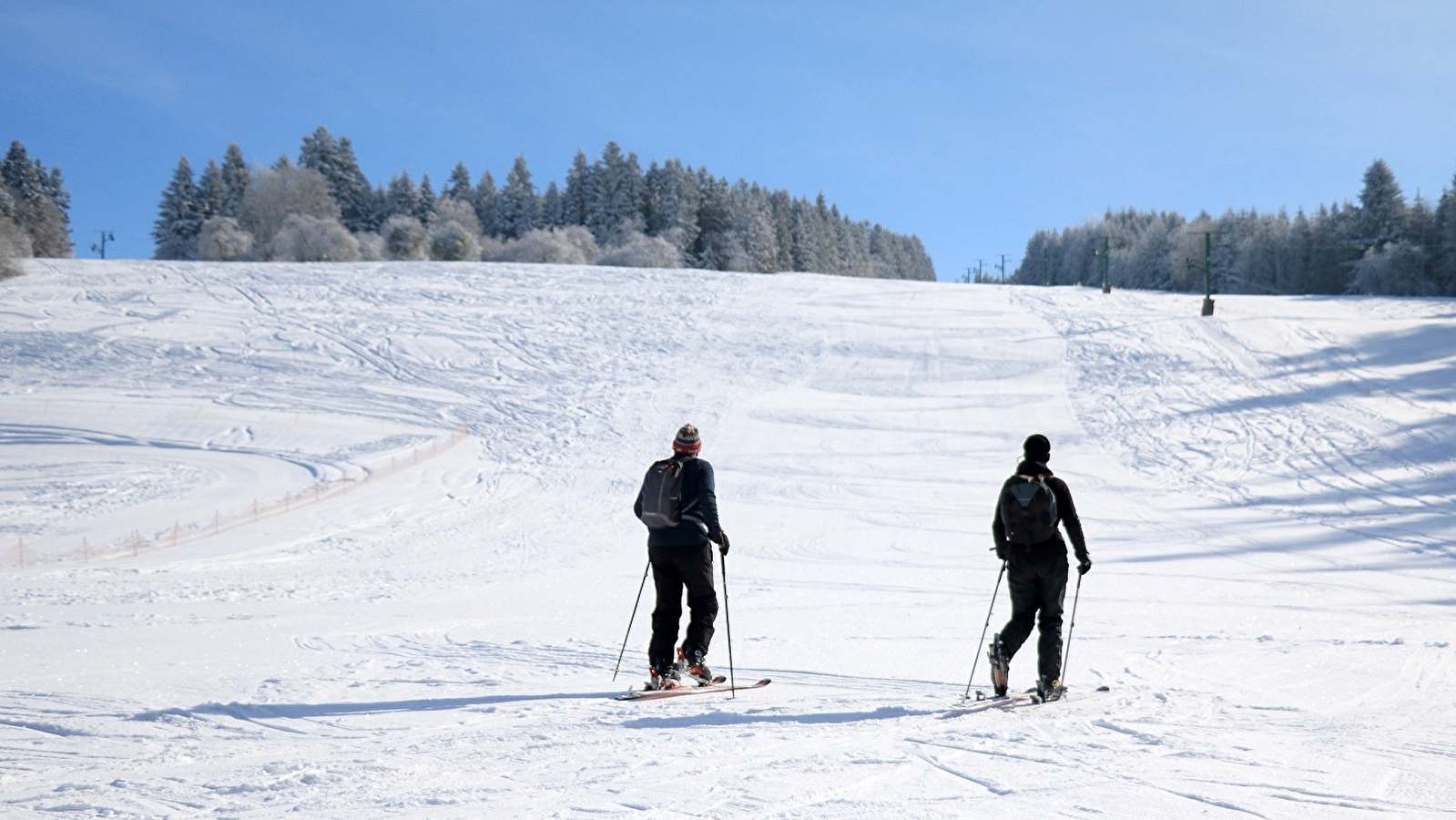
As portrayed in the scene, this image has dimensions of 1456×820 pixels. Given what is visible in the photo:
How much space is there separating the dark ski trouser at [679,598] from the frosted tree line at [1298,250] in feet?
146

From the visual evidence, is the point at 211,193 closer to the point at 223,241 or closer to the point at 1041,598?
the point at 223,241

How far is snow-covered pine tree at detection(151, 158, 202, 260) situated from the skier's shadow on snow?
77.3m

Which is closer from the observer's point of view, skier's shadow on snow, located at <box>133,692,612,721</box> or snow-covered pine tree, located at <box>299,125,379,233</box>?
skier's shadow on snow, located at <box>133,692,612,721</box>

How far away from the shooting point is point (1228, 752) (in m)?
4.71

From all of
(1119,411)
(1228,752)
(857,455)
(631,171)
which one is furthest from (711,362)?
(631,171)

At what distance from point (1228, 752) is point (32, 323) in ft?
117

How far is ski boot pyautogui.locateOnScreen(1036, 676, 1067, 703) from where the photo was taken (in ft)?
20.2

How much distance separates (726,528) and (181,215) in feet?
237

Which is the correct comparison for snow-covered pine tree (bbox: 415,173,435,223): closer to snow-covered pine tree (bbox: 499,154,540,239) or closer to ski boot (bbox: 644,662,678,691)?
snow-covered pine tree (bbox: 499,154,540,239)

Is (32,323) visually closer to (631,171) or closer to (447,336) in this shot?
(447,336)

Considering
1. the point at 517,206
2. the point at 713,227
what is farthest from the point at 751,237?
the point at 517,206

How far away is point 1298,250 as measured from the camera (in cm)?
7744

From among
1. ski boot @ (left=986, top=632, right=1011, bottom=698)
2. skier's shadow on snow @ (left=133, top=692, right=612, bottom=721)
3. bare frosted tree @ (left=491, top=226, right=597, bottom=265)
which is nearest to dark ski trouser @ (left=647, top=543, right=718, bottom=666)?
skier's shadow on snow @ (left=133, top=692, right=612, bottom=721)

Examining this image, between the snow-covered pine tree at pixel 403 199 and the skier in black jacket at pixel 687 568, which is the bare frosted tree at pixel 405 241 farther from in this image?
the skier in black jacket at pixel 687 568
